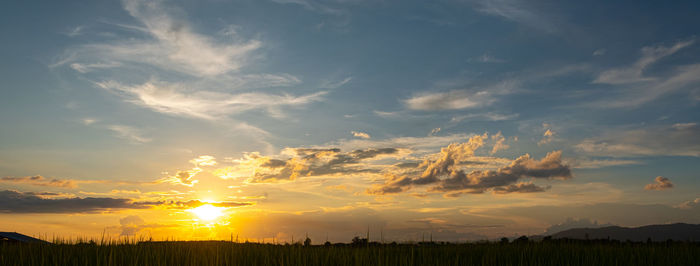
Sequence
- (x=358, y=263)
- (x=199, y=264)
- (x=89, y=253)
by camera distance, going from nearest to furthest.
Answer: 1. (x=358, y=263)
2. (x=199, y=264)
3. (x=89, y=253)

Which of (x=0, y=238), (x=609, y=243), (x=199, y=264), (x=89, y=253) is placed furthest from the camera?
(x=609, y=243)

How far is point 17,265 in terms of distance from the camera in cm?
934

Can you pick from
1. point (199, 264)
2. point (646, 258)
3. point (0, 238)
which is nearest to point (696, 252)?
point (646, 258)

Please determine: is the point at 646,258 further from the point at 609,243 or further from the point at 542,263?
the point at 609,243

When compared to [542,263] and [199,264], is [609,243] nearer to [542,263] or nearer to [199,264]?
Answer: [542,263]

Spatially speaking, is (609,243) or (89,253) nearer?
(89,253)

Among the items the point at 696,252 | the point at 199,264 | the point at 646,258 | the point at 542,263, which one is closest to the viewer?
the point at 199,264

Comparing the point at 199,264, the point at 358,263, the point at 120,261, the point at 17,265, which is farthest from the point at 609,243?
the point at 17,265

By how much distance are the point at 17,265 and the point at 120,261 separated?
72.7 inches

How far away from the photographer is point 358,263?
26.2 feet

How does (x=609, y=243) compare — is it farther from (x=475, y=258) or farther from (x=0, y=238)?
(x=0, y=238)

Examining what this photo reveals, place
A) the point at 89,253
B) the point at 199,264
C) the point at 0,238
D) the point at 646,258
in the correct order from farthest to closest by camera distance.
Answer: the point at 0,238
the point at 646,258
the point at 89,253
the point at 199,264

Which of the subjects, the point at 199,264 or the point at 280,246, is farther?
the point at 280,246

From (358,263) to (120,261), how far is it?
16.9 feet
